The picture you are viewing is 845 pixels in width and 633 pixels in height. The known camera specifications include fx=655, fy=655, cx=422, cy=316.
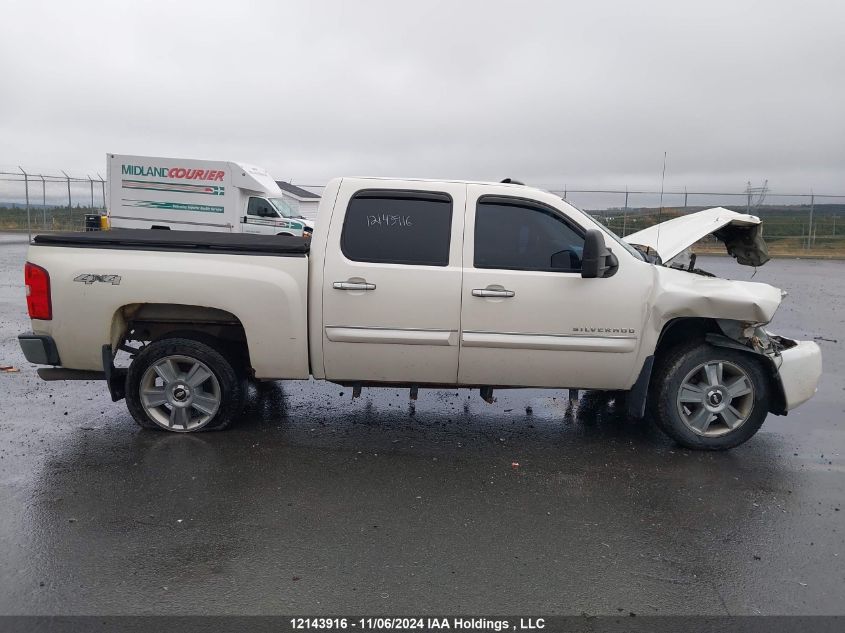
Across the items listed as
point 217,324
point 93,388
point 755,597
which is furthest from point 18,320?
point 755,597

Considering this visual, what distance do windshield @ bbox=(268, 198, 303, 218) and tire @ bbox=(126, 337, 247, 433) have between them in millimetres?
19921

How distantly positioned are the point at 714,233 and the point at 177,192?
2050 cm

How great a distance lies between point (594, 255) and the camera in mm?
4586

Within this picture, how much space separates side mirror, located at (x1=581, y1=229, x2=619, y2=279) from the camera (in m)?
4.57

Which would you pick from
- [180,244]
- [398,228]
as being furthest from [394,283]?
[180,244]

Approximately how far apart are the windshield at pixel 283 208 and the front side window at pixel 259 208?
1.05 feet

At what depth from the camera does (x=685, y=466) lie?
480cm

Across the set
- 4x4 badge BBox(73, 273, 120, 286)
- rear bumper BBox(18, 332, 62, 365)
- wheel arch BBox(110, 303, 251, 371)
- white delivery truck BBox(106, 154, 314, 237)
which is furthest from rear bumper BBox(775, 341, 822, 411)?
white delivery truck BBox(106, 154, 314, 237)

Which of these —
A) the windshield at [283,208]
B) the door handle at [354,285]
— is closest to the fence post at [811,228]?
the windshield at [283,208]

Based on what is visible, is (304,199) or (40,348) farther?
(304,199)

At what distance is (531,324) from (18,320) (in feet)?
27.0

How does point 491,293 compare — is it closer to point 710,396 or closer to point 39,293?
point 710,396

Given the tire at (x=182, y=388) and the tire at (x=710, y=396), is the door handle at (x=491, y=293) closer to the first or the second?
the tire at (x=710, y=396)

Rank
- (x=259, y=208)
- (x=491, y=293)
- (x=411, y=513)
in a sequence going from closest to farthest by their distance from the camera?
(x=411, y=513), (x=491, y=293), (x=259, y=208)
